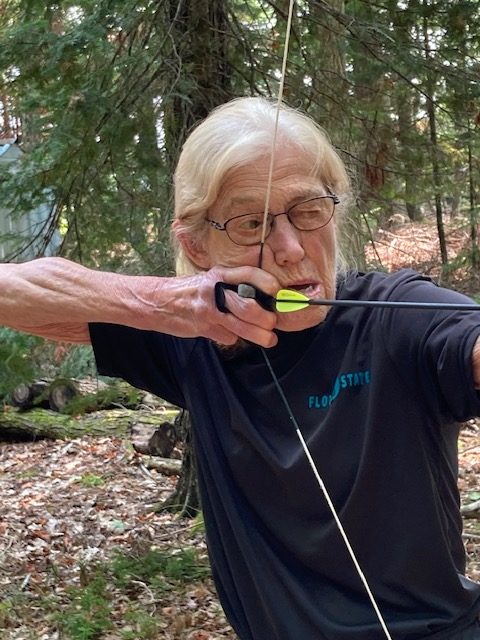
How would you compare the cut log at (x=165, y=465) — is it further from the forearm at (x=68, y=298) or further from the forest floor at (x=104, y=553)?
the forearm at (x=68, y=298)

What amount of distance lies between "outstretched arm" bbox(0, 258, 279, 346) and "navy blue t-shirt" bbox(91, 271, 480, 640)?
0.15 meters

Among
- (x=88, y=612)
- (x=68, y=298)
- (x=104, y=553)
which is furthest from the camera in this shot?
(x=104, y=553)

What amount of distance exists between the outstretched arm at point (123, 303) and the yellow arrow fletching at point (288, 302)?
2 cm

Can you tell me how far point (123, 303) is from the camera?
146 cm

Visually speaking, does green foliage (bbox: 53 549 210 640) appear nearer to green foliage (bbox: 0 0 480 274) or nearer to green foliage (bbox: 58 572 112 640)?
green foliage (bbox: 58 572 112 640)

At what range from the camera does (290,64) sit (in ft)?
11.4

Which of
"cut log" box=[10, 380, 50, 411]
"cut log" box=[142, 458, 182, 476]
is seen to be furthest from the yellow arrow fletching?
"cut log" box=[10, 380, 50, 411]

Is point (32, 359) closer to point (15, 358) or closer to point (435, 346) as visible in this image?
point (15, 358)

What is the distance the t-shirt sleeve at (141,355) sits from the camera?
163 centimetres

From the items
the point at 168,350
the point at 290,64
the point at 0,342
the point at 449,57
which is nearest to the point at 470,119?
the point at 449,57

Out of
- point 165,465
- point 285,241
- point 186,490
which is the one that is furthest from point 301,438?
point 165,465

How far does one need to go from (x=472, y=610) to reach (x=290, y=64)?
271cm

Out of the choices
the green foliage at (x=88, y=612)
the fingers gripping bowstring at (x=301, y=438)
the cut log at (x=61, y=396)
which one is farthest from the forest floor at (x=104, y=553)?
the fingers gripping bowstring at (x=301, y=438)

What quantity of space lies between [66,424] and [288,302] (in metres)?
5.03
